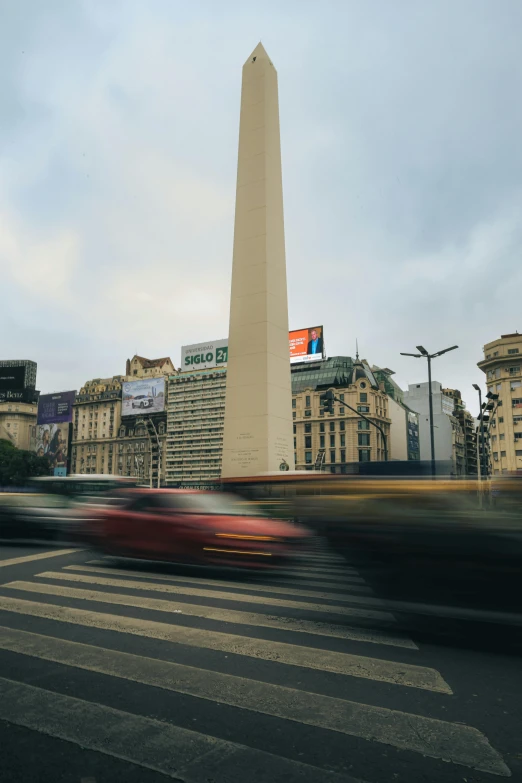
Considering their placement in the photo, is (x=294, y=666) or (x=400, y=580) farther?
(x=400, y=580)

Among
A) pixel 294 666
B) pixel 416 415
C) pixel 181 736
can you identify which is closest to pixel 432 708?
pixel 294 666

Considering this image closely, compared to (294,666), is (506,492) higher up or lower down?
higher up

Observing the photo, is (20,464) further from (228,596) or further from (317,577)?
(228,596)

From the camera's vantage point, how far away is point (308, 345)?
9550 cm

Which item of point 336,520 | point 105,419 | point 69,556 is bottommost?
point 69,556

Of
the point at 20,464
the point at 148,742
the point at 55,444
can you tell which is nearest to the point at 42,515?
the point at 148,742

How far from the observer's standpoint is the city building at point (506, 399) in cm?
8688

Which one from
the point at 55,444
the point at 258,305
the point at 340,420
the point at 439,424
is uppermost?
the point at 439,424

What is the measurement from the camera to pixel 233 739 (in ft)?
11.5

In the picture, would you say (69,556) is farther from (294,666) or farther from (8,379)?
(8,379)

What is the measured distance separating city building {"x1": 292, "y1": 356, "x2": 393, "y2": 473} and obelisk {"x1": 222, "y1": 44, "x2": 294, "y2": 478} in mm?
66311

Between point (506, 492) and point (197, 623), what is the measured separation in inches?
143

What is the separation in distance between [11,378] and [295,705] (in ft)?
402

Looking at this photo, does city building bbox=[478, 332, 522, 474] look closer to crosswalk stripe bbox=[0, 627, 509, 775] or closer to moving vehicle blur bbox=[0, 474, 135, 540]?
moving vehicle blur bbox=[0, 474, 135, 540]
